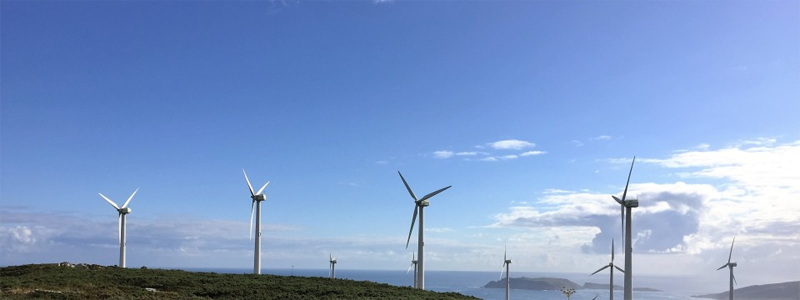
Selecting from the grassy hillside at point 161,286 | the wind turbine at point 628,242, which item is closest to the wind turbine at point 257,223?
the grassy hillside at point 161,286

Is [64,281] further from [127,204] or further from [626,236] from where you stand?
[626,236]

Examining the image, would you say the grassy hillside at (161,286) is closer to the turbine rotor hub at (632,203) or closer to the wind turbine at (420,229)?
the wind turbine at (420,229)

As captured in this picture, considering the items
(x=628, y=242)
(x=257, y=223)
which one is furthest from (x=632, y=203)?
(x=257, y=223)

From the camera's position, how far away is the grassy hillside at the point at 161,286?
160 ft

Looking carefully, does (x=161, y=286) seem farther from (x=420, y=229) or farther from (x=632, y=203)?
(x=632, y=203)

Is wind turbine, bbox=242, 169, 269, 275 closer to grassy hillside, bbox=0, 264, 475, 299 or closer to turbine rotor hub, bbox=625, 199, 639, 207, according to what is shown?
grassy hillside, bbox=0, 264, 475, 299

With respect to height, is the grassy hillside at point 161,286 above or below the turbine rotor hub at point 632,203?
below

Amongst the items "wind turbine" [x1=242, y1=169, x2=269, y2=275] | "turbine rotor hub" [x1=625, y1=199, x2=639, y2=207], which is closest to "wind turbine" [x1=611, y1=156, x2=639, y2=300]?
"turbine rotor hub" [x1=625, y1=199, x2=639, y2=207]

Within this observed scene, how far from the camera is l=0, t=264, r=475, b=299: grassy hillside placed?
48.8m

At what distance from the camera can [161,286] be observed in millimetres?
56281

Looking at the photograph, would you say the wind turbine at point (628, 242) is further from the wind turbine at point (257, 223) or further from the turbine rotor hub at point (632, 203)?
the wind turbine at point (257, 223)

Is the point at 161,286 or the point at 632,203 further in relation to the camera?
the point at 632,203

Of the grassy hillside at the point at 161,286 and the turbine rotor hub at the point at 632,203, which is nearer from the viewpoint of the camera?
the grassy hillside at the point at 161,286

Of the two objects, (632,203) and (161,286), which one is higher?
(632,203)
